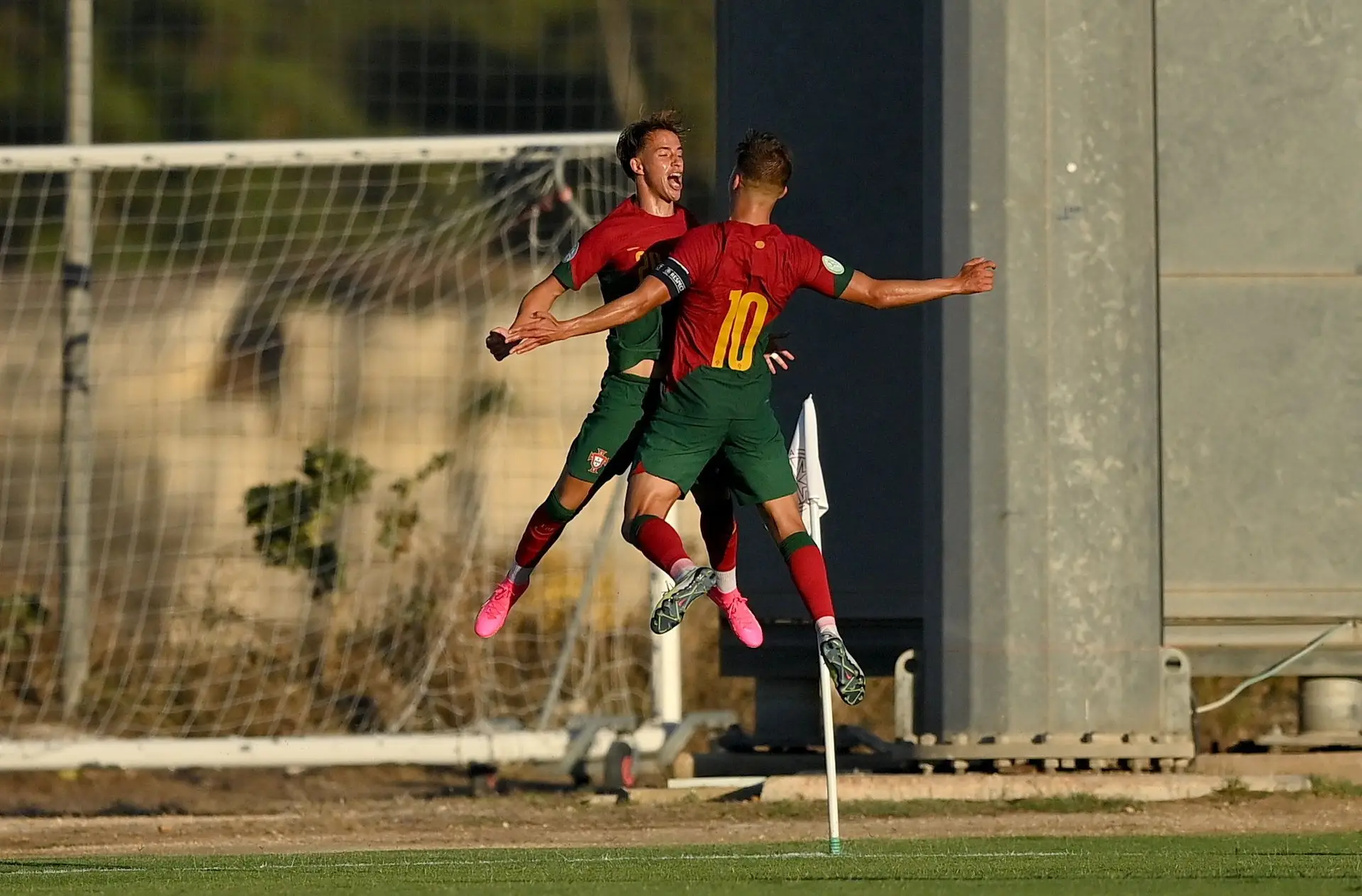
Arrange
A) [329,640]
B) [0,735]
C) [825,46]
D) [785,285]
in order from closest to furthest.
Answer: [785,285] → [825,46] → [0,735] → [329,640]

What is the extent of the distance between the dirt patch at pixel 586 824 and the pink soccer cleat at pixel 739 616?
1.60 metres

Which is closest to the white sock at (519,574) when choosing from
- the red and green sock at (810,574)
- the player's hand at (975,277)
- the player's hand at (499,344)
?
the red and green sock at (810,574)

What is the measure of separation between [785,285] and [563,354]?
12690 millimetres

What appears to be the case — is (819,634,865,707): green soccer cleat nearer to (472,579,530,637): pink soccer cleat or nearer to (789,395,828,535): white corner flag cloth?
(789,395,828,535): white corner flag cloth

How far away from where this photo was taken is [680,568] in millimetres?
8859

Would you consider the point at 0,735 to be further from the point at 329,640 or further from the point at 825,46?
the point at 825,46

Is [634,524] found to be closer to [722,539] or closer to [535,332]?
[722,539]

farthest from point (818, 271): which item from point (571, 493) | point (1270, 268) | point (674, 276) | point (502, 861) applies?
point (1270, 268)

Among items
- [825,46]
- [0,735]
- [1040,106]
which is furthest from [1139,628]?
[0,735]

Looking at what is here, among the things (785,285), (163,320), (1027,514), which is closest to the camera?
(785,285)

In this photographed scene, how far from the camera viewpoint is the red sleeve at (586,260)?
9117 millimetres

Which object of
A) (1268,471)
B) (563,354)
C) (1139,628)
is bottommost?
(1139,628)

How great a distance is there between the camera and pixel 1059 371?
40.6 feet

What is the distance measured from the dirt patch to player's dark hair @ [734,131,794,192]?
332 centimetres
